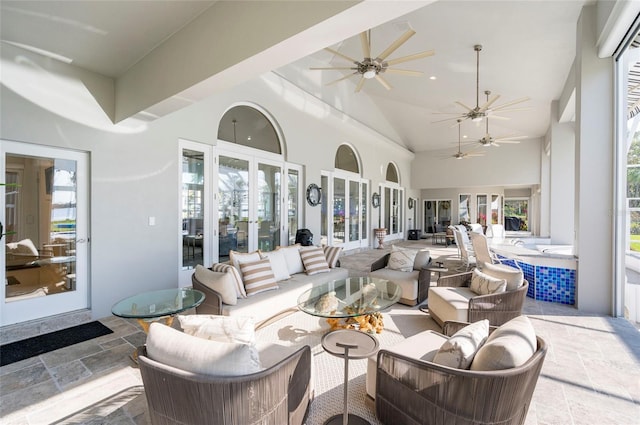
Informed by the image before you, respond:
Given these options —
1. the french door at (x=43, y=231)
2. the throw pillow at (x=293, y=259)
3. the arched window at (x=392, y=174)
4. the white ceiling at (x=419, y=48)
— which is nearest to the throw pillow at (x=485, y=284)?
the throw pillow at (x=293, y=259)

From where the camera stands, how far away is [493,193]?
14047 millimetres

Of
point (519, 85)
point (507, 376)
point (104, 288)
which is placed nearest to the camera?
point (507, 376)

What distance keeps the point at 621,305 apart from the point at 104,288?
6.81 metres

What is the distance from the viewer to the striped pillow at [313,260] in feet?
15.0

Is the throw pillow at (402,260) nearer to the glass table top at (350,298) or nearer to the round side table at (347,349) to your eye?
the glass table top at (350,298)

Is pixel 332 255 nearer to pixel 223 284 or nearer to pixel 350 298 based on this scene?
pixel 350 298

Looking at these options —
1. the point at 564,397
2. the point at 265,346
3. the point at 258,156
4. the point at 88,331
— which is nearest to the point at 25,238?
the point at 88,331

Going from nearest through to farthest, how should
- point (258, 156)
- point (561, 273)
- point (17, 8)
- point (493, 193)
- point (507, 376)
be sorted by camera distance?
point (507, 376) → point (17, 8) → point (561, 273) → point (258, 156) → point (493, 193)

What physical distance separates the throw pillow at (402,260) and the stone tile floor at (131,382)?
5.56ft

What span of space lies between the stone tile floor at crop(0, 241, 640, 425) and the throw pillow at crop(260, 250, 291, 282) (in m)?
1.70

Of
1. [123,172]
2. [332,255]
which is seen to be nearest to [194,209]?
[123,172]

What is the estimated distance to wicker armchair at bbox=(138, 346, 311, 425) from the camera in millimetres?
1384

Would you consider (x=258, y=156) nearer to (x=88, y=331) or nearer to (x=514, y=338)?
(x=88, y=331)

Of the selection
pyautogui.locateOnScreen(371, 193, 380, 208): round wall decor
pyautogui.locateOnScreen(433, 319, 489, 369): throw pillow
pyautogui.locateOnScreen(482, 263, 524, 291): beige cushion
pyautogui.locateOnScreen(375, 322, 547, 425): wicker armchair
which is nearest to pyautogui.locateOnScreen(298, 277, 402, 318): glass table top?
pyautogui.locateOnScreen(375, 322, 547, 425): wicker armchair
